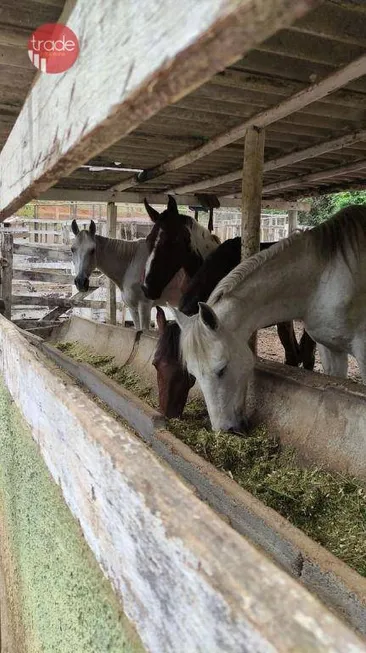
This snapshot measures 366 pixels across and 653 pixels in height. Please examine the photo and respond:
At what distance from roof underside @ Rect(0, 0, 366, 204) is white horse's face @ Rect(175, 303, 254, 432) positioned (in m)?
1.47

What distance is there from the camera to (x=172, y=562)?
2.17 feet

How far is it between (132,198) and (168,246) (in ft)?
9.56

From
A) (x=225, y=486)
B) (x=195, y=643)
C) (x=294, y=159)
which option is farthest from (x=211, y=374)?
(x=294, y=159)

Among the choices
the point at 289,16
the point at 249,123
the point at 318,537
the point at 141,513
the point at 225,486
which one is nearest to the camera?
the point at 289,16

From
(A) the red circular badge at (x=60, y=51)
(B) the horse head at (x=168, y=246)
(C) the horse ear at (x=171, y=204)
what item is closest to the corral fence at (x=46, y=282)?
(B) the horse head at (x=168, y=246)

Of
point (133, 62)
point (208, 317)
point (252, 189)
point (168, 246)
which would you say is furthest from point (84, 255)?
point (133, 62)

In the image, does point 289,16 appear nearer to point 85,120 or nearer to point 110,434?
point 85,120

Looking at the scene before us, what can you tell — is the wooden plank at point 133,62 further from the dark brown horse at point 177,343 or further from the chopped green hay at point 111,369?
the chopped green hay at point 111,369

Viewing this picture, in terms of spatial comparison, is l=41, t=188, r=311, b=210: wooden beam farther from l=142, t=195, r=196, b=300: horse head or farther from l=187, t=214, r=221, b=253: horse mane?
l=187, t=214, r=221, b=253: horse mane

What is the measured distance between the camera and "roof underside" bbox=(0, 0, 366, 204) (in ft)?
6.88

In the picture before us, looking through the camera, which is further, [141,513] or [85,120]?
[85,120]

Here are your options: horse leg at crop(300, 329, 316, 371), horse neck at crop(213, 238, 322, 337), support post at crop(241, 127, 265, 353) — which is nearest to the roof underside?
support post at crop(241, 127, 265, 353)

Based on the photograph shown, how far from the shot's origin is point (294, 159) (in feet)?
15.7

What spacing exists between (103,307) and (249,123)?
237 inches
